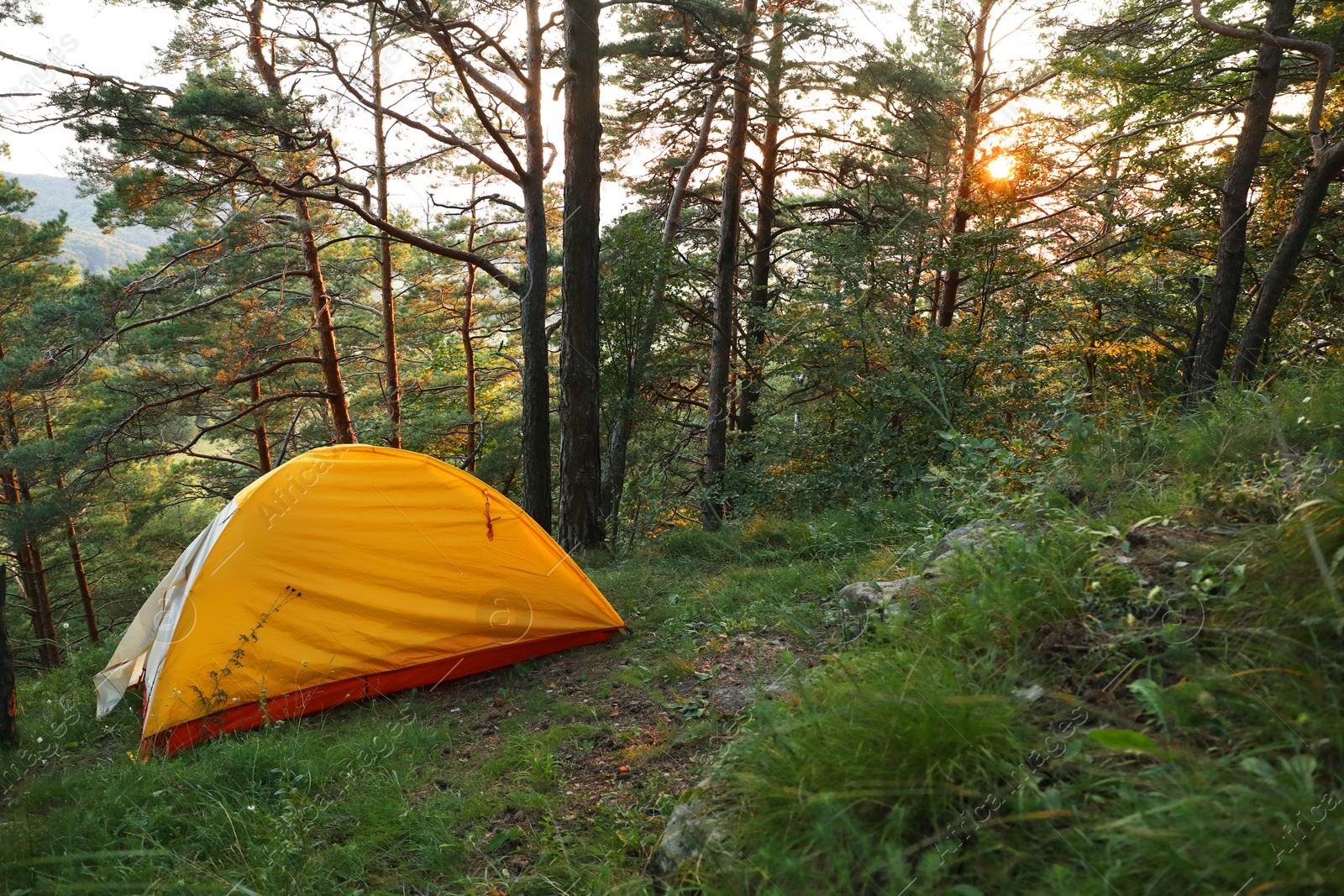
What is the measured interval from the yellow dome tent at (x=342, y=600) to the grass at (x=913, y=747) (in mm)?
241

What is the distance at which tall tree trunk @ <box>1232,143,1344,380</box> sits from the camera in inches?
212

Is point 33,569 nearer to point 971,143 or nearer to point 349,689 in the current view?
point 349,689

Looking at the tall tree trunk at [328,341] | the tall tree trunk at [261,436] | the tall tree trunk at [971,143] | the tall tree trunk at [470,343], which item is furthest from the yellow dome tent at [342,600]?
the tall tree trunk at [261,436]

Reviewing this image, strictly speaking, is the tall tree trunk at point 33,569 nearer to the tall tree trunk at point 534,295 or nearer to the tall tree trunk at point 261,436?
the tall tree trunk at point 261,436

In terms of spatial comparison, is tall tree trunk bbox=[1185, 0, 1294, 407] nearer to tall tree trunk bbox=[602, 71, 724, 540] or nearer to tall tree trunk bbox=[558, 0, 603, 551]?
tall tree trunk bbox=[602, 71, 724, 540]

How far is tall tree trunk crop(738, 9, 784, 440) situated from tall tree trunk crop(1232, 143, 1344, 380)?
547cm

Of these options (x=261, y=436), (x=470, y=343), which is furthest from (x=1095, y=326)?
(x=261, y=436)

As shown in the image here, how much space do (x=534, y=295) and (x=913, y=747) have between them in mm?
6643

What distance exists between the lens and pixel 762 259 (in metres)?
12.0

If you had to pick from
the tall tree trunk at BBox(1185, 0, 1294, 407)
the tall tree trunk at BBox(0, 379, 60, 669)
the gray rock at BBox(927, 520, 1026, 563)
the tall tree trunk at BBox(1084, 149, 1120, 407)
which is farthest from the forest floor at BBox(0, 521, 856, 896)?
the tall tree trunk at BBox(0, 379, 60, 669)

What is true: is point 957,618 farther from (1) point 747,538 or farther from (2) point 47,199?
(2) point 47,199

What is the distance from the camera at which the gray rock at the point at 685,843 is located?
68.9 inches

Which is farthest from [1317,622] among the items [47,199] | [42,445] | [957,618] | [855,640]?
[47,199]

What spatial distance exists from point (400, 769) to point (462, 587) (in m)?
1.34
